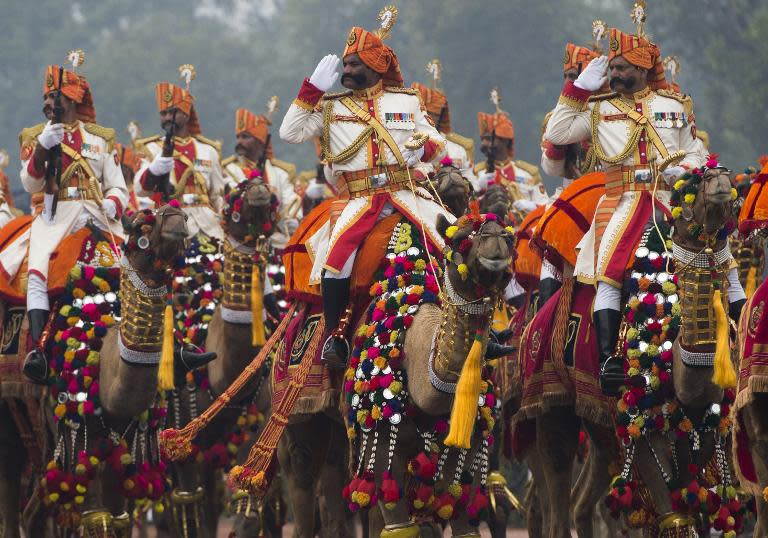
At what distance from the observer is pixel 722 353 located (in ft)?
32.1

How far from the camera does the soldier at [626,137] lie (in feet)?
38.0

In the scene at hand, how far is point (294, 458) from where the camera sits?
40.1 feet

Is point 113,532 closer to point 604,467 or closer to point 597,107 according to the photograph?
point 604,467

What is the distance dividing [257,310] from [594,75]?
141 inches

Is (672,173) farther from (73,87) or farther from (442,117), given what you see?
(442,117)

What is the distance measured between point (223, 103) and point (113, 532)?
32.0 metres

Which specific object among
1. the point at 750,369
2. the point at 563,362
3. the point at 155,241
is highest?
the point at 155,241

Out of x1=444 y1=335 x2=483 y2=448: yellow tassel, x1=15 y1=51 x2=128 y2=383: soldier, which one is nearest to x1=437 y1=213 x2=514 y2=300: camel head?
x1=444 y1=335 x2=483 y2=448: yellow tassel

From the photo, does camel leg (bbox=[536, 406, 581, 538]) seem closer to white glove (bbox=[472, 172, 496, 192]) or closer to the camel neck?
the camel neck

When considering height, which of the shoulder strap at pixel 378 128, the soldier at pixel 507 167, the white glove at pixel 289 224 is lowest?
the shoulder strap at pixel 378 128

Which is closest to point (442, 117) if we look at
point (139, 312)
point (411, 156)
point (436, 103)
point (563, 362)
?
point (436, 103)

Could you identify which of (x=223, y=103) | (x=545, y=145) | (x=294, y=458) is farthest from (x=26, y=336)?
(x=223, y=103)

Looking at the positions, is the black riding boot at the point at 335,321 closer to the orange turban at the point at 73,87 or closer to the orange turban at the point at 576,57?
the orange turban at the point at 73,87

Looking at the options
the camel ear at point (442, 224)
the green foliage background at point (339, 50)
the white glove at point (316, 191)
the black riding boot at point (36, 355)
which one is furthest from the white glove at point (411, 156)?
the green foliage background at point (339, 50)
